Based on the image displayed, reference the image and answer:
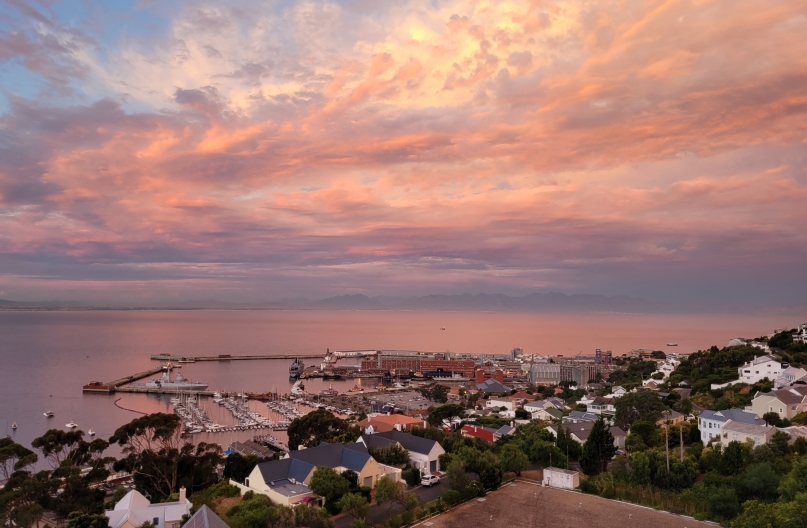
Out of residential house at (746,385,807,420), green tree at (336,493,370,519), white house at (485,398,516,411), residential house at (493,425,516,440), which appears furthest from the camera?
white house at (485,398,516,411)

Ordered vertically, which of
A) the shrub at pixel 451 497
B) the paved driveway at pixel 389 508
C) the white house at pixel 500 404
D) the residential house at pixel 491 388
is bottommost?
the residential house at pixel 491 388

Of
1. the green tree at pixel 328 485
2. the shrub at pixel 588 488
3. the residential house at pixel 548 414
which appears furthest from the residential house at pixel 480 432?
the green tree at pixel 328 485

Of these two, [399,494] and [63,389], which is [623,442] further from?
[63,389]

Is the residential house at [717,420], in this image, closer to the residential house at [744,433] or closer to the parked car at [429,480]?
the residential house at [744,433]

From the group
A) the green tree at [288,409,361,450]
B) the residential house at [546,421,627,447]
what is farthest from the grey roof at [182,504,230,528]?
the residential house at [546,421,627,447]

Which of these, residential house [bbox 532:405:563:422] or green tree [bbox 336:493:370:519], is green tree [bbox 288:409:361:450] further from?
residential house [bbox 532:405:563:422]

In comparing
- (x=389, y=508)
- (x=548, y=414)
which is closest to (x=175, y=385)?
(x=548, y=414)
